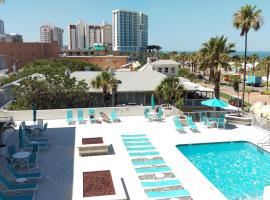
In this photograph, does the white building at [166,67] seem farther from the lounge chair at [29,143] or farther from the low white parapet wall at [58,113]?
the lounge chair at [29,143]

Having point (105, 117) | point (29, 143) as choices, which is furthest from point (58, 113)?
point (29, 143)

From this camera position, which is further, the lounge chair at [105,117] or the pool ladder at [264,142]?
the lounge chair at [105,117]

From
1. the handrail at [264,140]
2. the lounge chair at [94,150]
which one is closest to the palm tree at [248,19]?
the handrail at [264,140]

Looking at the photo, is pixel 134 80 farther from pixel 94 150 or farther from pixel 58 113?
pixel 94 150

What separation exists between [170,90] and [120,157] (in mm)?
12559

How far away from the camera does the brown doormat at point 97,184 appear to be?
1029 cm

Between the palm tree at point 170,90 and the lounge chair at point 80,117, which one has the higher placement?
the palm tree at point 170,90

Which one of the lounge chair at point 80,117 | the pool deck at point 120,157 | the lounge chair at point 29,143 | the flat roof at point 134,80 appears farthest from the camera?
the flat roof at point 134,80

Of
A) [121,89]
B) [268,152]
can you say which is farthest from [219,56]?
[268,152]

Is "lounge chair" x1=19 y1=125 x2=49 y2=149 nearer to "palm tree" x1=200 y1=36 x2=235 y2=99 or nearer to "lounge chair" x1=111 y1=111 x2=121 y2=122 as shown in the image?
"lounge chair" x1=111 y1=111 x2=121 y2=122

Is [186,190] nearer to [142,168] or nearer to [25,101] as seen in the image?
[142,168]

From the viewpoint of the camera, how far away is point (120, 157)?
15.4 metres

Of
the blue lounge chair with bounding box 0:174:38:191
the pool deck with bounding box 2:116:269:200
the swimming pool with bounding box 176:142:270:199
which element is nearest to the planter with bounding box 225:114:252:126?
the pool deck with bounding box 2:116:269:200

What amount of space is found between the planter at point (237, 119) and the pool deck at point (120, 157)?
71 cm
